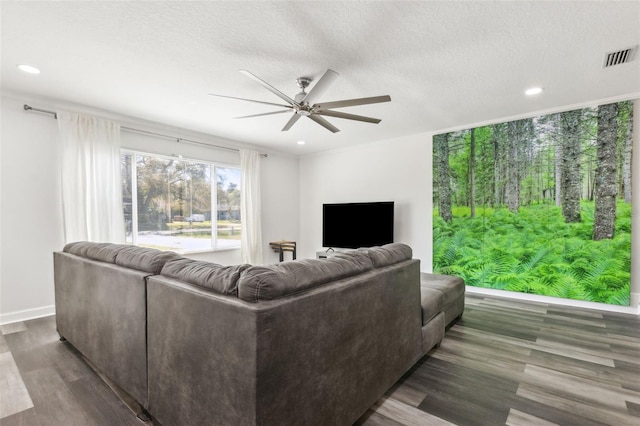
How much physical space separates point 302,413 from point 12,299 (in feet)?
12.6

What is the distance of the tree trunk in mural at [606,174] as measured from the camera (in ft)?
11.2

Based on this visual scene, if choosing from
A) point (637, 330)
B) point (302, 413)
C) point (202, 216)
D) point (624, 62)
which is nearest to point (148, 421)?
point (302, 413)

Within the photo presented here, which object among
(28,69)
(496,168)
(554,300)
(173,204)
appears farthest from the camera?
(173,204)

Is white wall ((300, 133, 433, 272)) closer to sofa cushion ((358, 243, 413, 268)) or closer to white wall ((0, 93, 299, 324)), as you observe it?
sofa cushion ((358, 243, 413, 268))

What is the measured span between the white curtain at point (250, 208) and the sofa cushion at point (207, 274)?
379cm

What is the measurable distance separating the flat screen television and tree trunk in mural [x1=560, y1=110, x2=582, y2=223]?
2.26m

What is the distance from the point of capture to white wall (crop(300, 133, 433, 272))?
4820 mm

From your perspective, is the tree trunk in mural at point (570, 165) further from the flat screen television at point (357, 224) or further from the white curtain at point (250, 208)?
the white curtain at point (250, 208)

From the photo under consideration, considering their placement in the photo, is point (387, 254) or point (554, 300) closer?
point (387, 254)

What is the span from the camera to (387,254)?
197 cm

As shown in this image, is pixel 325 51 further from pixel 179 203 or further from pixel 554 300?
pixel 554 300

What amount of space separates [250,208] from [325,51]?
360 cm

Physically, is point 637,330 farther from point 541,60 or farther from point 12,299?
point 12,299

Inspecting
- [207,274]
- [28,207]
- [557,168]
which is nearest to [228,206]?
[28,207]
